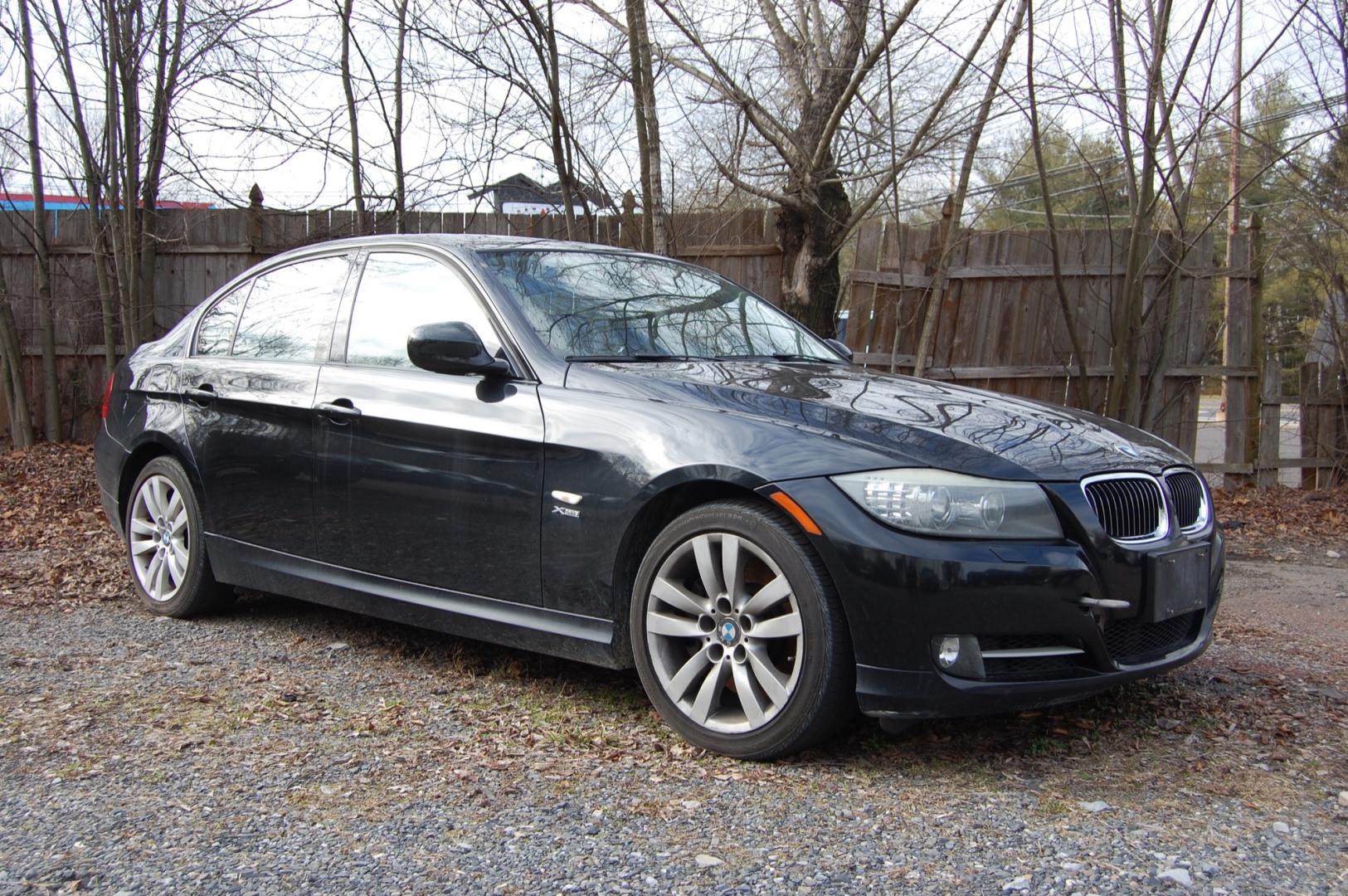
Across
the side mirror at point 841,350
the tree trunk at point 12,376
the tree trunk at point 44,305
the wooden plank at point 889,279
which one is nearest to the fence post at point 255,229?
the tree trunk at point 44,305

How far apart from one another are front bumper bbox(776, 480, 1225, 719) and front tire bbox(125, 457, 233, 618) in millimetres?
3064

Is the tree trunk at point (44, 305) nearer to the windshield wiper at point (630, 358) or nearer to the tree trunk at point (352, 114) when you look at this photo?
the tree trunk at point (352, 114)

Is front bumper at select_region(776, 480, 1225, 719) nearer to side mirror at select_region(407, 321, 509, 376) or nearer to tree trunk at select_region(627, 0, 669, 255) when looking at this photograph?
side mirror at select_region(407, 321, 509, 376)

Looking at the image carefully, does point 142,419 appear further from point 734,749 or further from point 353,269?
point 734,749

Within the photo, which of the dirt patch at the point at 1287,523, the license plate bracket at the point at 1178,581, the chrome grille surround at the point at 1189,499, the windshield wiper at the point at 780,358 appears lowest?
the dirt patch at the point at 1287,523

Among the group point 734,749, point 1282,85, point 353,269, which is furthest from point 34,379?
point 1282,85

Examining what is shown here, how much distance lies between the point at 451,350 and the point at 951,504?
173cm

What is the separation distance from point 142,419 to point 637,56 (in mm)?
4142

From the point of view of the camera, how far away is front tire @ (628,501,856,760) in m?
3.32

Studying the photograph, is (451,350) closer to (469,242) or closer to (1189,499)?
(469,242)

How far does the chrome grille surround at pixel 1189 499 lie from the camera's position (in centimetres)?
378

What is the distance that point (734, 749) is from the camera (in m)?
3.49

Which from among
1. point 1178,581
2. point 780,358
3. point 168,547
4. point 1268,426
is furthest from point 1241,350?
point 168,547

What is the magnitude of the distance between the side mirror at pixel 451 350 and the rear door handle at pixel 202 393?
60.8 inches
